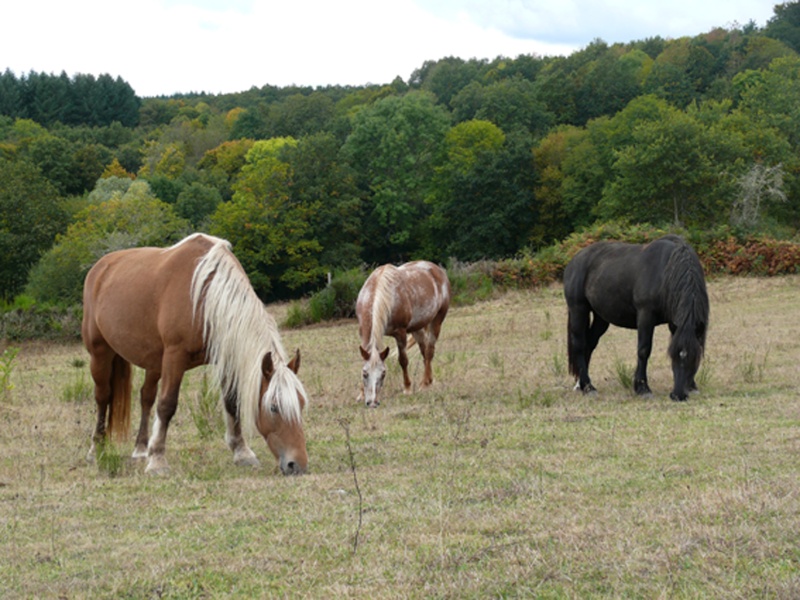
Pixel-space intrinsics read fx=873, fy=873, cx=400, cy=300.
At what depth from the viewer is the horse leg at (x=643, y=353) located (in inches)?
419

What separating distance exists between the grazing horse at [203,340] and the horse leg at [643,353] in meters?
5.05

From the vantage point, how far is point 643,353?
34.9 ft

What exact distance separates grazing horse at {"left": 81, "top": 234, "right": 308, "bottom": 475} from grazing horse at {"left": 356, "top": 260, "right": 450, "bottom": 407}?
3722 mm

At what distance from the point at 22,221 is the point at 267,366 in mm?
54162

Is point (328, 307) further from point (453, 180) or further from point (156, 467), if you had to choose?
point (453, 180)

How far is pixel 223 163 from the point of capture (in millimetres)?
95750

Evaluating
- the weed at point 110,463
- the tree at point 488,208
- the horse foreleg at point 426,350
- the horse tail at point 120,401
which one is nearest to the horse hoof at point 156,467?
the weed at point 110,463

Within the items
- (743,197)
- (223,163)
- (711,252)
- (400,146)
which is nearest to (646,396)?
(711,252)

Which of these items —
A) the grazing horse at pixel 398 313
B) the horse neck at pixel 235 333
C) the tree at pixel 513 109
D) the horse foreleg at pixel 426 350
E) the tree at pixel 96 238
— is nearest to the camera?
the horse neck at pixel 235 333

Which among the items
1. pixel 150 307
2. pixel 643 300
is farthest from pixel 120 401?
pixel 643 300

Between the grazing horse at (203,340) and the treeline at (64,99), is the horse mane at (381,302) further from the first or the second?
the treeline at (64,99)

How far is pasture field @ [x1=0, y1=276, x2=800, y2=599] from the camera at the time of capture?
4309mm

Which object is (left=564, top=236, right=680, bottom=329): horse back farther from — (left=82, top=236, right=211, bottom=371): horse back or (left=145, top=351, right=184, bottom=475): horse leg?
(left=145, top=351, right=184, bottom=475): horse leg

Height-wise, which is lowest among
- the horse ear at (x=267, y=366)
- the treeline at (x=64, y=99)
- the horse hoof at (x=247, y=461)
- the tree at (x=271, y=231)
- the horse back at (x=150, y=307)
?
the tree at (x=271, y=231)
